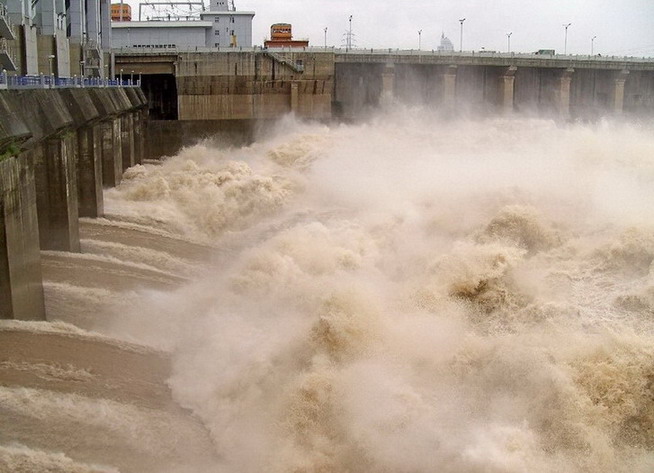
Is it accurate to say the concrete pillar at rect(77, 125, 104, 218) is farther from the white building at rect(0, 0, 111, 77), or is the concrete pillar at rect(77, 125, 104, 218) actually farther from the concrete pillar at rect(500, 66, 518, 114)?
the concrete pillar at rect(500, 66, 518, 114)

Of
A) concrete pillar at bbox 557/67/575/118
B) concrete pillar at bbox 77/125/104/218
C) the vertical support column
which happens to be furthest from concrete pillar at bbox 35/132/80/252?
concrete pillar at bbox 557/67/575/118

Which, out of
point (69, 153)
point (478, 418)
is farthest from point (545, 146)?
point (478, 418)

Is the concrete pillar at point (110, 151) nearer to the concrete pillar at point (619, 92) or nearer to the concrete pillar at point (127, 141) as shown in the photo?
the concrete pillar at point (127, 141)

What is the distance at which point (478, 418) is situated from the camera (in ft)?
28.3

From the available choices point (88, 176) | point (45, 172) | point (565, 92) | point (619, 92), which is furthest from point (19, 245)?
point (619, 92)

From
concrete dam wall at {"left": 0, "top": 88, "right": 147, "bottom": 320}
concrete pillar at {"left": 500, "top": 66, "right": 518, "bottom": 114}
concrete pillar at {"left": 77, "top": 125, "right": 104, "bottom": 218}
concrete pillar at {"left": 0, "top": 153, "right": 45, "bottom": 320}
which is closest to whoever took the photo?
concrete pillar at {"left": 0, "top": 153, "right": 45, "bottom": 320}

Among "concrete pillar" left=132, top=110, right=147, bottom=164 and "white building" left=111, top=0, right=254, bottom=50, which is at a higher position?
"white building" left=111, top=0, right=254, bottom=50

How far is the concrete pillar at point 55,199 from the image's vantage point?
1589 centimetres

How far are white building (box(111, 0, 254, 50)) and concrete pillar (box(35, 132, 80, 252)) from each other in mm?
28507

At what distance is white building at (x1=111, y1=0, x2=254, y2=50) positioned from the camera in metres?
44.3

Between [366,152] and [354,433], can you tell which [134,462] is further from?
[366,152]

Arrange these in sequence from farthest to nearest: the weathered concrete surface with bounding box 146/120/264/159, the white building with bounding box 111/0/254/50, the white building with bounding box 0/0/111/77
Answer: the white building with bounding box 111/0/254/50 → the weathered concrete surface with bounding box 146/120/264/159 → the white building with bounding box 0/0/111/77

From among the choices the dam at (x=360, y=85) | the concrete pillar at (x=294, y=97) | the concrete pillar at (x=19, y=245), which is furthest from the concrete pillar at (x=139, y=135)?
the concrete pillar at (x=19, y=245)

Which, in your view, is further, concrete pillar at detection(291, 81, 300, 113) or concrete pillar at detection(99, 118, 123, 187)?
concrete pillar at detection(291, 81, 300, 113)
